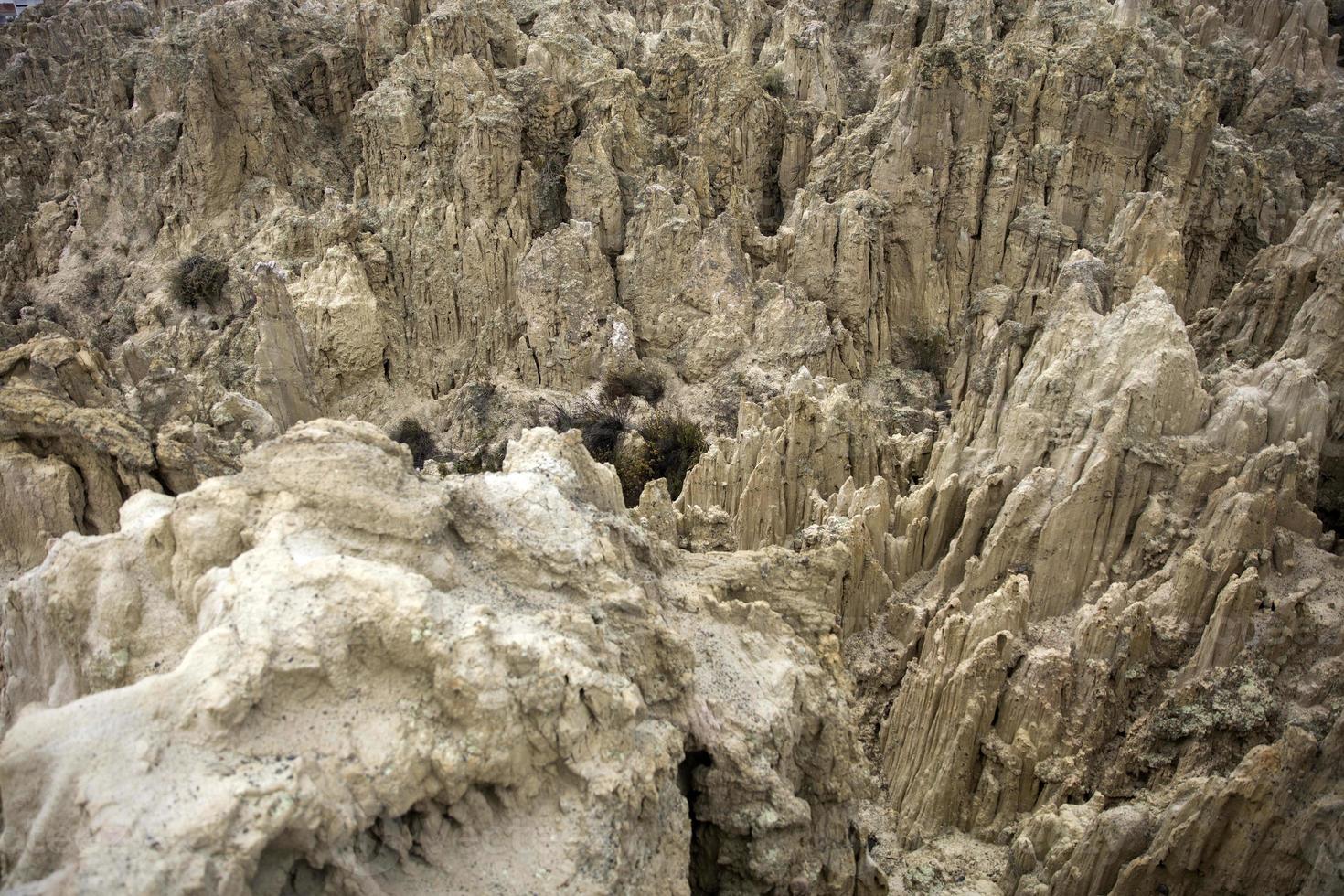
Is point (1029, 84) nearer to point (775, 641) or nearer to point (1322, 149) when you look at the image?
point (1322, 149)

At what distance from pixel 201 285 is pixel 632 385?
13532mm

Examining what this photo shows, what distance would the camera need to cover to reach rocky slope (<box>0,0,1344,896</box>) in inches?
208

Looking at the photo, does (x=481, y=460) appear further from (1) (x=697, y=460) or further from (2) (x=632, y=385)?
(1) (x=697, y=460)

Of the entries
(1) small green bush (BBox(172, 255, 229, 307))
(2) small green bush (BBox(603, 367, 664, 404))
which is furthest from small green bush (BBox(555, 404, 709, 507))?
(1) small green bush (BBox(172, 255, 229, 307))

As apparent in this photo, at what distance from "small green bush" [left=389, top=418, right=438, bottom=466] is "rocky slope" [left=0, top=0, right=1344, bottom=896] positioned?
30cm

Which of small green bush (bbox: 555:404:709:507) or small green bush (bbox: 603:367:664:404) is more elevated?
small green bush (bbox: 603:367:664:404)

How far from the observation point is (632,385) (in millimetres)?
24906

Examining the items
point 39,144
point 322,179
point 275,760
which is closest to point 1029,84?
point 322,179

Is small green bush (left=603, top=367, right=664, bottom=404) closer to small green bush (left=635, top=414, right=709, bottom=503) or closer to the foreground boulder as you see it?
small green bush (left=635, top=414, right=709, bottom=503)

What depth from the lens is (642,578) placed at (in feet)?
24.8

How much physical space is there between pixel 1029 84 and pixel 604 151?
492 inches

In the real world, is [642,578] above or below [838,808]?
above

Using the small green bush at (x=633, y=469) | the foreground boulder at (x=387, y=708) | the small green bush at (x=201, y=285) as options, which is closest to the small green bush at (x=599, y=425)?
the small green bush at (x=633, y=469)

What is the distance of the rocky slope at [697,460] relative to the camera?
5.29m
